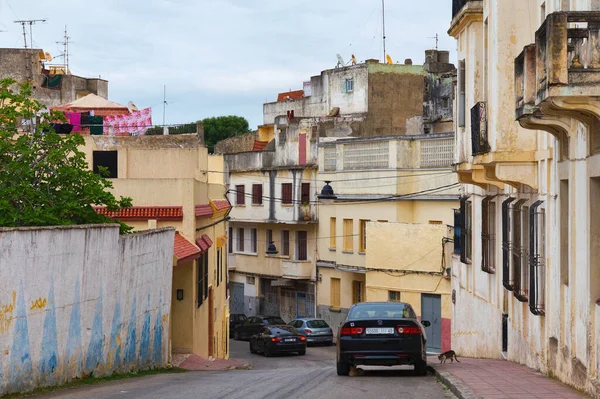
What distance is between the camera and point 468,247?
28422mm

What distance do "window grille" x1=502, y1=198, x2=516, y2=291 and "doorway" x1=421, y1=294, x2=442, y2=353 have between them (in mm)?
19278

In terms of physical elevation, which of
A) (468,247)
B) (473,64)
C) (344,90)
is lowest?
(468,247)

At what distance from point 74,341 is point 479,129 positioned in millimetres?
9270

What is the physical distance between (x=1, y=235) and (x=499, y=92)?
32.8 ft

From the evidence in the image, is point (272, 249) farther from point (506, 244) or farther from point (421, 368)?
point (421, 368)

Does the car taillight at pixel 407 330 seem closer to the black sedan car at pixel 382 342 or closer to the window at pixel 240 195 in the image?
the black sedan car at pixel 382 342

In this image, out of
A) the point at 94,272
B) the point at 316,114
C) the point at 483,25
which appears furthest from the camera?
the point at 316,114

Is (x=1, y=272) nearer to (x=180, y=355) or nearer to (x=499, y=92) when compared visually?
(x=499, y=92)


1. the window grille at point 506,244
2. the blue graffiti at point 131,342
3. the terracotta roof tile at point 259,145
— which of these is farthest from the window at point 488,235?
the terracotta roof tile at point 259,145

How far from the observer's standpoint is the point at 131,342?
2061cm

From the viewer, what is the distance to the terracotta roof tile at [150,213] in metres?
27.3

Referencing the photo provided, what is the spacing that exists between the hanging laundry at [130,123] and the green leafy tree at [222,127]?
5904 cm

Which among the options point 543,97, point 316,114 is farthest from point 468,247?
point 316,114

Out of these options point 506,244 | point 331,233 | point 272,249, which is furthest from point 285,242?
point 506,244
